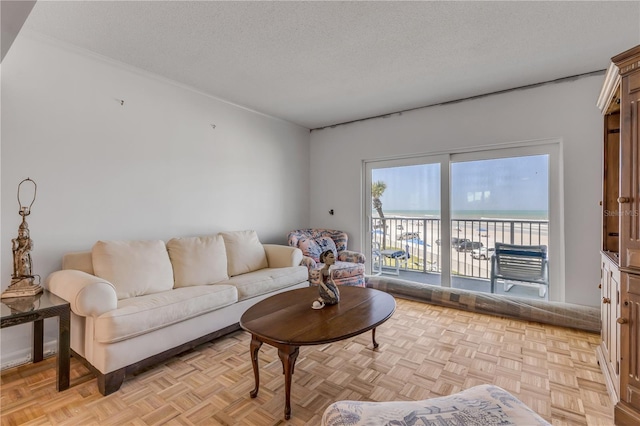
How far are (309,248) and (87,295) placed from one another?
7.87 ft

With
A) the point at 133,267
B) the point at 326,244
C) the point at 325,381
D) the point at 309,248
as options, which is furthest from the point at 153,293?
the point at 326,244

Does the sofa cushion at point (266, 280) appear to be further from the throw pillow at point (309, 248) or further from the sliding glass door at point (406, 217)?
the sliding glass door at point (406, 217)

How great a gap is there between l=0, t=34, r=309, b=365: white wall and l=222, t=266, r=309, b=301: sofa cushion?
0.92 m

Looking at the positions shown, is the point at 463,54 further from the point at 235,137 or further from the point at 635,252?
the point at 235,137

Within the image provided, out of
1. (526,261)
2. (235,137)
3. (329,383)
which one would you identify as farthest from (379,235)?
(329,383)

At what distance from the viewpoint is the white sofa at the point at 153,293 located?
184 centimetres

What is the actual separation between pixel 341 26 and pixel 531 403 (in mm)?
2719

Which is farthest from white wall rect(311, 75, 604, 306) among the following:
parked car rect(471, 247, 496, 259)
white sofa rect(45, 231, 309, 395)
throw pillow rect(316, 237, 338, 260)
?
white sofa rect(45, 231, 309, 395)

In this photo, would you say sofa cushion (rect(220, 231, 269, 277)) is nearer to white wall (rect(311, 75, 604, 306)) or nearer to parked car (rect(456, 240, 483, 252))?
white wall (rect(311, 75, 604, 306))

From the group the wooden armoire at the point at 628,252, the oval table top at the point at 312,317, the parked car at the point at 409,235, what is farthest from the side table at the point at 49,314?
the parked car at the point at 409,235

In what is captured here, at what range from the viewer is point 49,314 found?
1.80 m

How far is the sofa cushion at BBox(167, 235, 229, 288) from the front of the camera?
8.75 ft

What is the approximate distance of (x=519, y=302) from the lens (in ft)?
9.91

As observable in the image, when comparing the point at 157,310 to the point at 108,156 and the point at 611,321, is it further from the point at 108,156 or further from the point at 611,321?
the point at 611,321
